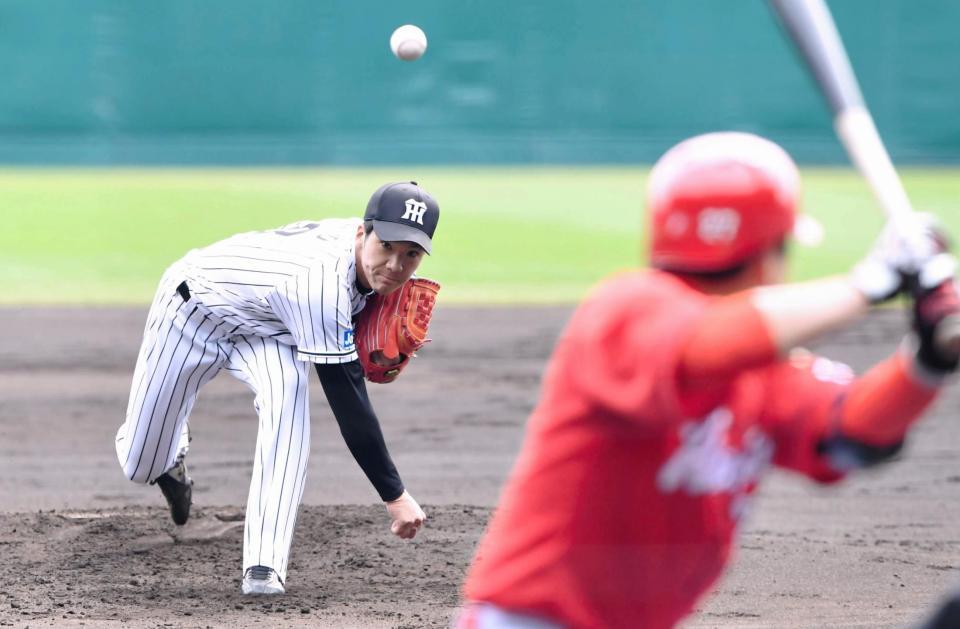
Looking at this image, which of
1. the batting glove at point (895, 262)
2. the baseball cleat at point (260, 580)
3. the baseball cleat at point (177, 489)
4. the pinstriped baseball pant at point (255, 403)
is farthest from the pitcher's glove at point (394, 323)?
the batting glove at point (895, 262)

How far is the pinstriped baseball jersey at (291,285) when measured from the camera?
4.22m

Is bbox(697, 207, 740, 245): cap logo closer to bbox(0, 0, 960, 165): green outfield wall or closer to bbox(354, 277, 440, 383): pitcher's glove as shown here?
bbox(354, 277, 440, 383): pitcher's glove

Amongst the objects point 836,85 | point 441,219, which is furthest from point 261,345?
point 441,219

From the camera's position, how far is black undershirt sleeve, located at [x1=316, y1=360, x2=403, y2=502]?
13.6ft

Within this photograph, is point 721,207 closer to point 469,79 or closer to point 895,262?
point 895,262

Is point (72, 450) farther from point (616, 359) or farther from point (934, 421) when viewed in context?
point (616, 359)

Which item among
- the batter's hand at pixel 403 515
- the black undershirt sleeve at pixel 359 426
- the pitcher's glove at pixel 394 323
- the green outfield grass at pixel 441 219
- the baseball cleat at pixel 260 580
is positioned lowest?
the green outfield grass at pixel 441 219

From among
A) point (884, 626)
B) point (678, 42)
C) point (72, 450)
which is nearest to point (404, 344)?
point (884, 626)

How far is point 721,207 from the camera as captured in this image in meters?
1.99

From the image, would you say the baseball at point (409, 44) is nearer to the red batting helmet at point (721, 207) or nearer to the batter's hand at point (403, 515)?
the batter's hand at point (403, 515)

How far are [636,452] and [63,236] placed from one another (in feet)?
42.0

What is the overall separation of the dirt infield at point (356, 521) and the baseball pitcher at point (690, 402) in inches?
83.7

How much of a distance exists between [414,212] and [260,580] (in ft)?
4.32

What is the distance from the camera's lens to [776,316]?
1.85m
